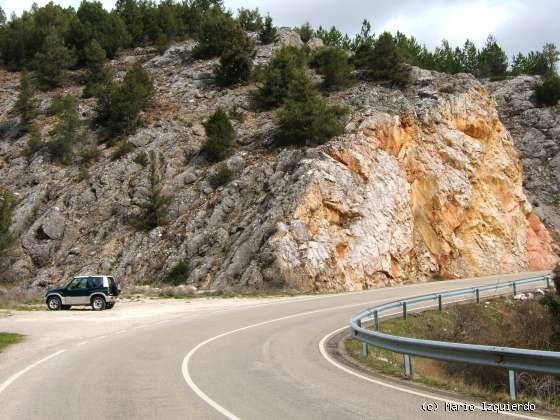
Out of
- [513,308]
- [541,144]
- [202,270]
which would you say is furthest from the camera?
[541,144]

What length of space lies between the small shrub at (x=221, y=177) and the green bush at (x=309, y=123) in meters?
5.14

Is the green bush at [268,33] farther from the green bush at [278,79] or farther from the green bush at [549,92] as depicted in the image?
the green bush at [549,92]

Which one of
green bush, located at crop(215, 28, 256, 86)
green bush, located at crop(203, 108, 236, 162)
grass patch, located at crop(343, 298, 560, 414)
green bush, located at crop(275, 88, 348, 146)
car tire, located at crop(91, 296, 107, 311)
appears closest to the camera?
grass patch, located at crop(343, 298, 560, 414)

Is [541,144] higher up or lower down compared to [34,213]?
higher up

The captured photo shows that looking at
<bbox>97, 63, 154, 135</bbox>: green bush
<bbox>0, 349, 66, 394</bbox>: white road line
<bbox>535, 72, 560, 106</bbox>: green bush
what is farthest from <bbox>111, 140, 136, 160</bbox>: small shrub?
<bbox>535, 72, 560, 106</bbox>: green bush

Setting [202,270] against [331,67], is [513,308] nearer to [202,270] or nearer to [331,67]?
[202,270]

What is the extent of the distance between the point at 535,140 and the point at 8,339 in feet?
186

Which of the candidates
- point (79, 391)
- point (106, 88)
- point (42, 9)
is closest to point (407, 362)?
point (79, 391)

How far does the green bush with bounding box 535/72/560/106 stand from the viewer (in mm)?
63406

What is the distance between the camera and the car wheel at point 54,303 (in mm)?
25672

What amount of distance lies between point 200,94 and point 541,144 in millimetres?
35880

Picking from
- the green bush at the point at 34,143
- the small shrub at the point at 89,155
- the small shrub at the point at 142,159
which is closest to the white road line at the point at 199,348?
the small shrub at the point at 142,159

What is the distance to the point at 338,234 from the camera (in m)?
34.1

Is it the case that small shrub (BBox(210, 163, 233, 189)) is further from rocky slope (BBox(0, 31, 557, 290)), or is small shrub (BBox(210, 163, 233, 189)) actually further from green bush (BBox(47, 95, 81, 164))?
green bush (BBox(47, 95, 81, 164))
